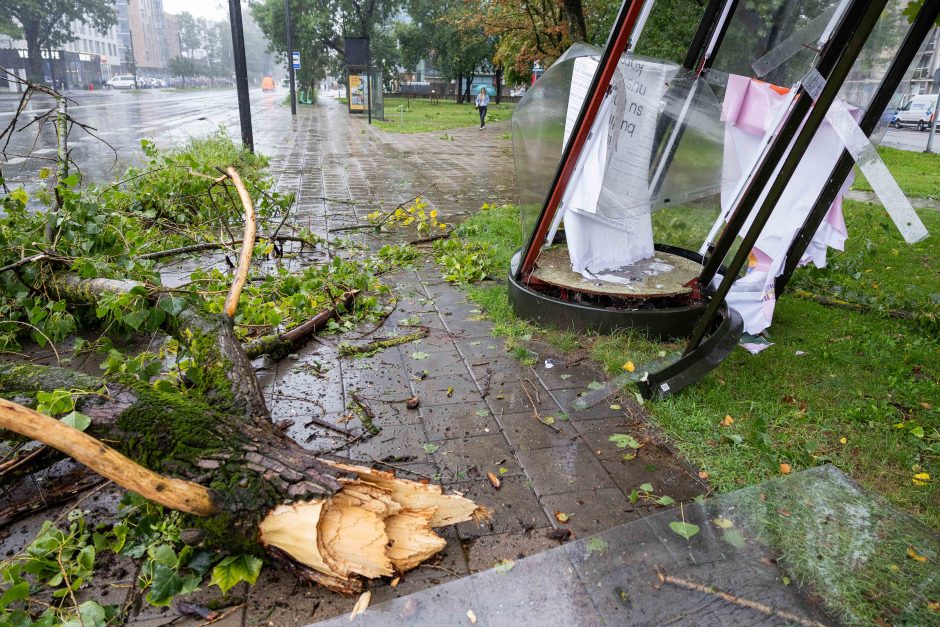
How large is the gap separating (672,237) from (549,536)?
331cm

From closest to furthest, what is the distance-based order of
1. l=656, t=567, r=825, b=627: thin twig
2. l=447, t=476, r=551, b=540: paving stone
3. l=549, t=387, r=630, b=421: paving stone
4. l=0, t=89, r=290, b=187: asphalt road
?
l=656, t=567, r=825, b=627: thin twig, l=447, t=476, r=551, b=540: paving stone, l=549, t=387, r=630, b=421: paving stone, l=0, t=89, r=290, b=187: asphalt road

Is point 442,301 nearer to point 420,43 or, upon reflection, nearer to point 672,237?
point 672,237

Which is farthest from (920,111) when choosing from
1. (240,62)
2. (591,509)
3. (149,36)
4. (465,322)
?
(149,36)

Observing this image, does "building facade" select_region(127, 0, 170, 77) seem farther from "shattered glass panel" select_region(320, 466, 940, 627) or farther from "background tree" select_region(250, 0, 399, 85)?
"shattered glass panel" select_region(320, 466, 940, 627)

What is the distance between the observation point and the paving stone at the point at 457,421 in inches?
121

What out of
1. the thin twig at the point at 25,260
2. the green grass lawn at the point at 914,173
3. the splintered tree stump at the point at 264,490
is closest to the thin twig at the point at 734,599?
the splintered tree stump at the point at 264,490

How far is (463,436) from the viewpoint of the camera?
3043 mm

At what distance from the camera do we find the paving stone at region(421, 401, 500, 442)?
3071 mm

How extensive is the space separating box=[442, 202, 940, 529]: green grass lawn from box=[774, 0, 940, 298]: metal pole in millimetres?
760

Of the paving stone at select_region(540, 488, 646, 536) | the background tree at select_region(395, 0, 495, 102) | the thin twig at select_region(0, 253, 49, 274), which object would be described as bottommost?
the paving stone at select_region(540, 488, 646, 536)

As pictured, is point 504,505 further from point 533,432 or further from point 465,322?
point 465,322

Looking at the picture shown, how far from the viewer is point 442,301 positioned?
4906 millimetres

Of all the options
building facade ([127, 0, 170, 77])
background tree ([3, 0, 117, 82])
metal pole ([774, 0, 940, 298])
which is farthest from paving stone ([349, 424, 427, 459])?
building facade ([127, 0, 170, 77])

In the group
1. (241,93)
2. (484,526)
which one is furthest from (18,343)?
(241,93)
